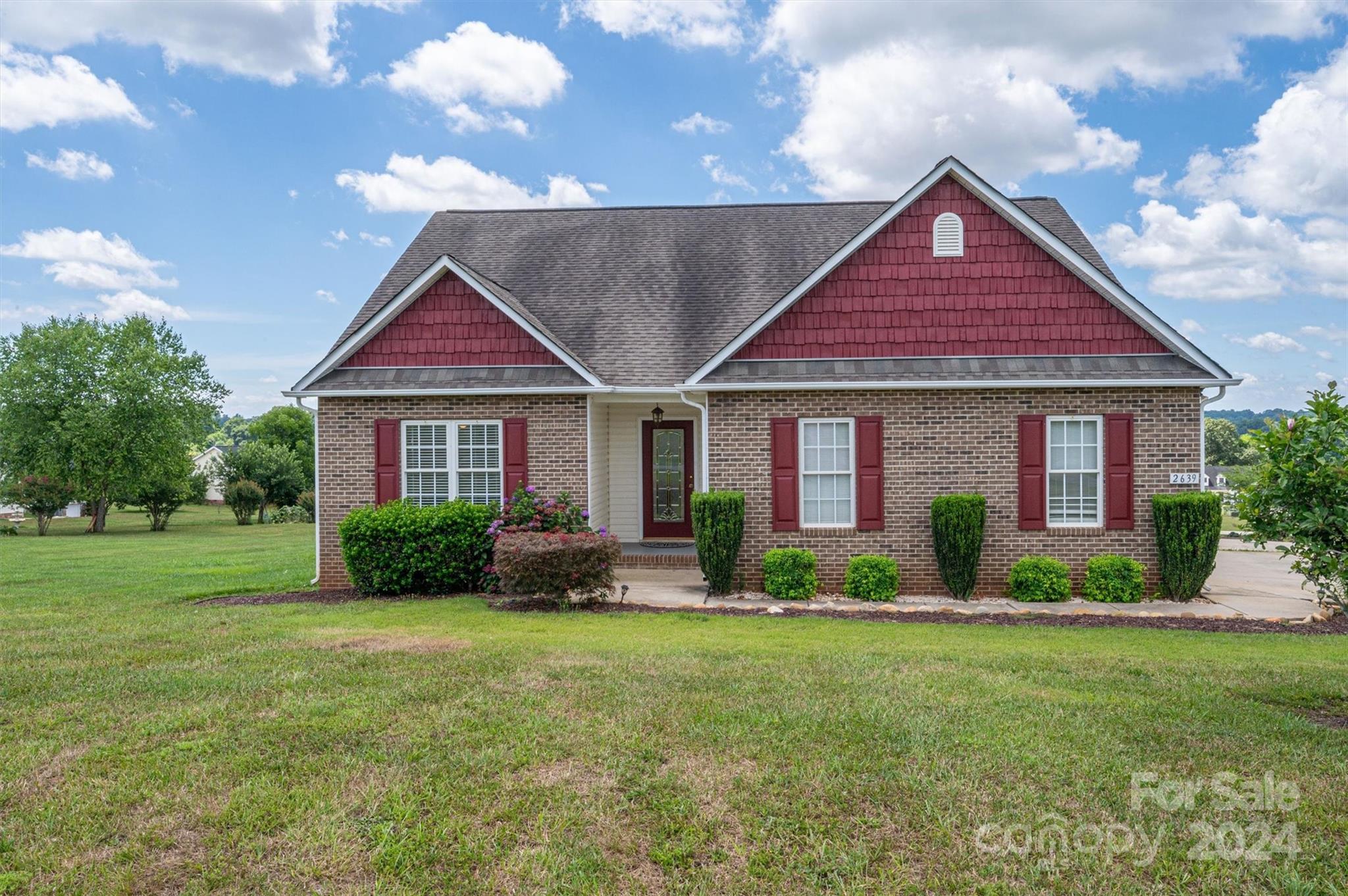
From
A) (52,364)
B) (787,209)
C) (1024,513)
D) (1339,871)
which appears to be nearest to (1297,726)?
(1339,871)

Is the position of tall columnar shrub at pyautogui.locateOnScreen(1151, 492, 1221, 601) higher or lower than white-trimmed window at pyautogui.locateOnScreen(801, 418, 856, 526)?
lower

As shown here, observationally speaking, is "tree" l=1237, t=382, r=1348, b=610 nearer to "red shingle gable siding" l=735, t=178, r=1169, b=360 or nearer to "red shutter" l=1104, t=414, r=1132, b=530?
"red shutter" l=1104, t=414, r=1132, b=530

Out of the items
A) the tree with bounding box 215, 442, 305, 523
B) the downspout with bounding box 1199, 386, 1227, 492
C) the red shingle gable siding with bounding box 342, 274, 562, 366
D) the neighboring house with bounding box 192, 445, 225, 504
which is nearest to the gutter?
the downspout with bounding box 1199, 386, 1227, 492

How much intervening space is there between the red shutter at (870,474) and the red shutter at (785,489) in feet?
3.00

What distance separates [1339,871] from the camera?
387cm

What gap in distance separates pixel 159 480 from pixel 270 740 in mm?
35718

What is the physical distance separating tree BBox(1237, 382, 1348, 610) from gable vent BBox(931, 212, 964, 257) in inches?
259

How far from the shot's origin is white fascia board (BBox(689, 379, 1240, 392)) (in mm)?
11852

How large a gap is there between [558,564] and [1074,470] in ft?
24.9

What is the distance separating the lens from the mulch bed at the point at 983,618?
1007 centimetres

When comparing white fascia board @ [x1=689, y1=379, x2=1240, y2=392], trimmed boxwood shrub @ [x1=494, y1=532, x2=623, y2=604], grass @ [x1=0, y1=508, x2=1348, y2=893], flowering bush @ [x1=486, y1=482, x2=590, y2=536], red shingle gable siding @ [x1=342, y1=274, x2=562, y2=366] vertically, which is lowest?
grass @ [x1=0, y1=508, x2=1348, y2=893]

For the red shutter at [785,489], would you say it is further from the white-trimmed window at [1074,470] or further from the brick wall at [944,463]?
the white-trimmed window at [1074,470]

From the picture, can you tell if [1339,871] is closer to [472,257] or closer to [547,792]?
[547,792]

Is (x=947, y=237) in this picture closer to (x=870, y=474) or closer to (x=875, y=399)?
(x=875, y=399)
